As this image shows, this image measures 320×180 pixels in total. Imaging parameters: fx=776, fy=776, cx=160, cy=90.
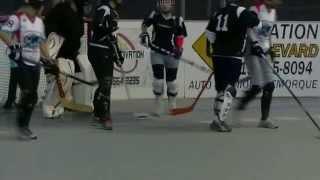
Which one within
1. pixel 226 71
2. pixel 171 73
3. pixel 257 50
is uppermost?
pixel 257 50

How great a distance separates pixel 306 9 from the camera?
1447 cm

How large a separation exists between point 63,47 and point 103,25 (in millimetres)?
1439

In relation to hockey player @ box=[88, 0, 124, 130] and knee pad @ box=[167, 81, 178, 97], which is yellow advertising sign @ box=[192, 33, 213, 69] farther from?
hockey player @ box=[88, 0, 124, 130]

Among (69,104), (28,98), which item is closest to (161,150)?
(28,98)

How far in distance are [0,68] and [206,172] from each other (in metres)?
5.19

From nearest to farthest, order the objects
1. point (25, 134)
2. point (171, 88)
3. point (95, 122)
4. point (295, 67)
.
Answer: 1. point (25, 134)
2. point (95, 122)
3. point (171, 88)
4. point (295, 67)

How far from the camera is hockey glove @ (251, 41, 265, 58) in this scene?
9797 mm

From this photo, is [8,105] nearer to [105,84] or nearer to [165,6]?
[105,84]

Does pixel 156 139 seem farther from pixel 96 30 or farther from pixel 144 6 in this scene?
pixel 144 6

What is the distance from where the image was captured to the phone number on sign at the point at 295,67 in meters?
12.9

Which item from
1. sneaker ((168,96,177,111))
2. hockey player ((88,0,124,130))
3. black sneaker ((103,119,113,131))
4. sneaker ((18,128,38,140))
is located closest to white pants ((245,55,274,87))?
sneaker ((168,96,177,111))

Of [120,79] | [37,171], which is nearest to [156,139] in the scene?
[37,171]

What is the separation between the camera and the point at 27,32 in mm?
8680

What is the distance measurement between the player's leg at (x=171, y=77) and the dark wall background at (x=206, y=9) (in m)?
3.24
